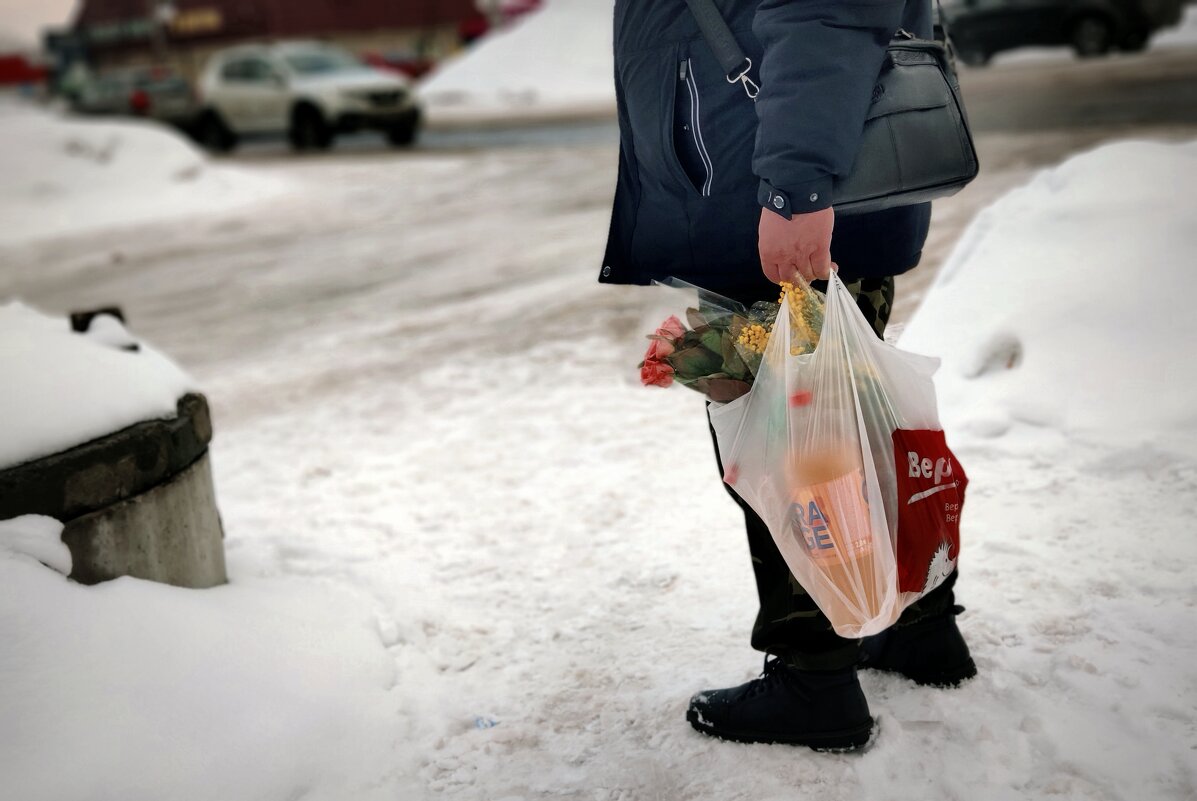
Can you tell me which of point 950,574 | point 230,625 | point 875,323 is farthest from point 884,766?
point 230,625

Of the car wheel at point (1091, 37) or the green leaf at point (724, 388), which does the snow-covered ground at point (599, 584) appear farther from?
the car wheel at point (1091, 37)

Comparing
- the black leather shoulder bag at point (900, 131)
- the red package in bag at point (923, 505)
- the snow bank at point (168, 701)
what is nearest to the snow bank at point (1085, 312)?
the red package in bag at point (923, 505)

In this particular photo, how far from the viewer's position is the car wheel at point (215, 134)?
17.2 meters

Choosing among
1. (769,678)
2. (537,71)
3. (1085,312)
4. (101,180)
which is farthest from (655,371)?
(537,71)

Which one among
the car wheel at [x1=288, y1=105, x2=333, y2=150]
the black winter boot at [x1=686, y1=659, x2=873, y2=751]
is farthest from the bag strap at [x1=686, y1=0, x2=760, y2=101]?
the car wheel at [x1=288, y1=105, x2=333, y2=150]

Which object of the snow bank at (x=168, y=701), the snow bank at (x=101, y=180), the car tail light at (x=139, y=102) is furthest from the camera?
the car tail light at (x=139, y=102)

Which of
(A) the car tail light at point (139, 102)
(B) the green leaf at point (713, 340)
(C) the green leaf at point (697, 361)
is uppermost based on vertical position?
(B) the green leaf at point (713, 340)

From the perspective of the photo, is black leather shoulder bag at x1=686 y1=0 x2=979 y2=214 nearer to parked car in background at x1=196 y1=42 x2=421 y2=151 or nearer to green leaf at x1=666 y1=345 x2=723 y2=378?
green leaf at x1=666 y1=345 x2=723 y2=378

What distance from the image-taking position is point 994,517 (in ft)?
9.53

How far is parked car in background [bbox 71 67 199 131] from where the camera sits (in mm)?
18922

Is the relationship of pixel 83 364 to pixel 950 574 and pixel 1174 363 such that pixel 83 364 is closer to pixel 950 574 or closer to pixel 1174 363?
pixel 950 574

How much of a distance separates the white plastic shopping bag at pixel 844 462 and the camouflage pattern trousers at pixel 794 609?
0.14 meters

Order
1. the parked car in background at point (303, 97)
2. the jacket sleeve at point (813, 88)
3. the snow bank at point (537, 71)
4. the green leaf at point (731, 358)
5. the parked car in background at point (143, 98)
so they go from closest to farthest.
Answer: the jacket sleeve at point (813, 88), the green leaf at point (731, 358), the parked car in background at point (303, 97), the parked car in background at point (143, 98), the snow bank at point (537, 71)

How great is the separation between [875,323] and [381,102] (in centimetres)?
1425
